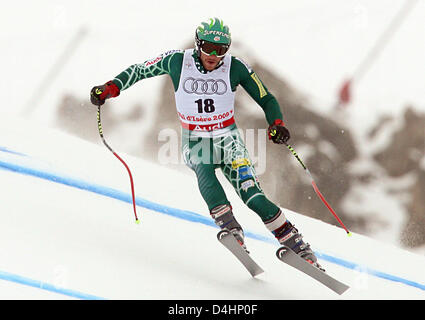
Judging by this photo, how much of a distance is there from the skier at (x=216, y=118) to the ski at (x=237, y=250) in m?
0.04

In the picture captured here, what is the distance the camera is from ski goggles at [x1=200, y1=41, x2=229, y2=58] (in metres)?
2.61

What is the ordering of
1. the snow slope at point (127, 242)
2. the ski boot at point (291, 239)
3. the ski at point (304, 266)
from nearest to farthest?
the snow slope at point (127, 242) < the ski at point (304, 266) < the ski boot at point (291, 239)

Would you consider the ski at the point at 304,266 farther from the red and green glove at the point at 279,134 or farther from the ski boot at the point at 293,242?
the red and green glove at the point at 279,134

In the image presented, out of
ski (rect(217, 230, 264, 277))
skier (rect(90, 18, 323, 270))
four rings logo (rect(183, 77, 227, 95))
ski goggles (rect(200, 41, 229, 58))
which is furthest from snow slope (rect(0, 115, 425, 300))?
ski goggles (rect(200, 41, 229, 58))

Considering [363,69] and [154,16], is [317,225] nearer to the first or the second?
[363,69]

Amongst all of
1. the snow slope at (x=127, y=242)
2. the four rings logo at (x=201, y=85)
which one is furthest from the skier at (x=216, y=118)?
the snow slope at (x=127, y=242)

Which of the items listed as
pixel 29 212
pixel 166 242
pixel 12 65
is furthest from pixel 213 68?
pixel 12 65

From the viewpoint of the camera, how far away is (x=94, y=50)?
20.6ft

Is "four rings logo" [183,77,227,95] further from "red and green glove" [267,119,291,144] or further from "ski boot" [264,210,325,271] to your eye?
"ski boot" [264,210,325,271]

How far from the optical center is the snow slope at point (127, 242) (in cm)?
245

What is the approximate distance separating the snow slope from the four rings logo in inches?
36.7

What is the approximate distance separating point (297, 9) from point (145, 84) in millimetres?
2056

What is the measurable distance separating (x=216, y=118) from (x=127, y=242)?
88cm

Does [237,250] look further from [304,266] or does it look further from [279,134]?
[279,134]
